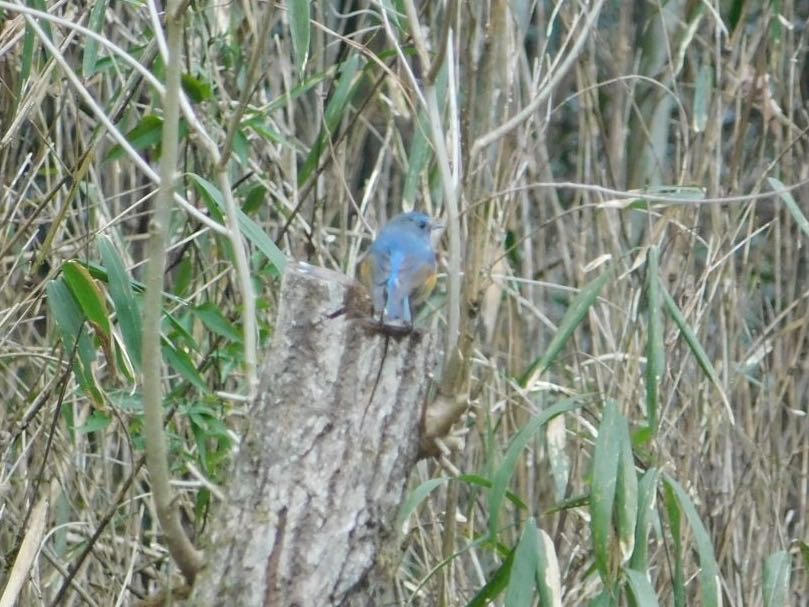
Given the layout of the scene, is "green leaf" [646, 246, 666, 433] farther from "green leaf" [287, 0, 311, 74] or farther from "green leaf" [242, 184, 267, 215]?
"green leaf" [242, 184, 267, 215]

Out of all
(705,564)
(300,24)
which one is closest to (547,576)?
(705,564)

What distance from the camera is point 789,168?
2943 mm

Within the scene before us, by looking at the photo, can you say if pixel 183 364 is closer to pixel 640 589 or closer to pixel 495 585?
pixel 495 585

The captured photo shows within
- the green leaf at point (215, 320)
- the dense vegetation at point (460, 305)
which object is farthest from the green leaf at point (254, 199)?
the green leaf at point (215, 320)

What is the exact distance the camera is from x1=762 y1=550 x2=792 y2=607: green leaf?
2115mm

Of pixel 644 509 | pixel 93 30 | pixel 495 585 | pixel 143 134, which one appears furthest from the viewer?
pixel 143 134

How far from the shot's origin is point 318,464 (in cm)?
157

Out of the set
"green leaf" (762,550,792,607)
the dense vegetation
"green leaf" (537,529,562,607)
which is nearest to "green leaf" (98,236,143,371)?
the dense vegetation

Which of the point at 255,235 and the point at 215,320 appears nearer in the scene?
the point at 255,235

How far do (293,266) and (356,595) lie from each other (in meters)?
0.42

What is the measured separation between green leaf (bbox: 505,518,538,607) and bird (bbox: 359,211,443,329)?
0.38m

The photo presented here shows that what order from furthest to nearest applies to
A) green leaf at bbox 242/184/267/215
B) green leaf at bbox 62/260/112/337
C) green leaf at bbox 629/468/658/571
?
green leaf at bbox 242/184/267/215, green leaf at bbox 62/260/112/337, green leaf at bbox 629/468/658/571

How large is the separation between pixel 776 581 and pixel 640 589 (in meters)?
0.37

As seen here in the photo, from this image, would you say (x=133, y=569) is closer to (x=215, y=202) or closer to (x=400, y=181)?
(x=215, y=202)
